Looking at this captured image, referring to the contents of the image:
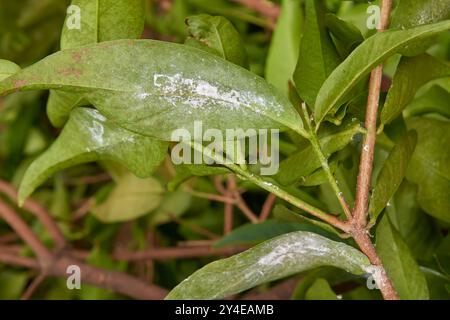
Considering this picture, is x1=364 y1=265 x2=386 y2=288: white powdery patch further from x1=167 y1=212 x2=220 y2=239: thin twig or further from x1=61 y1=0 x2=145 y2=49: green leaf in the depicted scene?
x1=167 y1=212 x2=220 y2=239: thin twig

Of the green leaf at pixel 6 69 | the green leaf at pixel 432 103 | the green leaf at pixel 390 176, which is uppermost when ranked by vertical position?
the green leaf at pixel 432 103

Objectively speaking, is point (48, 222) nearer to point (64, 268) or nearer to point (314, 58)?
point (64, 268)

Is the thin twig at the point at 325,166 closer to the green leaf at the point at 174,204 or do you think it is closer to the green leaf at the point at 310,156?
the green leaf at the point at 310,156

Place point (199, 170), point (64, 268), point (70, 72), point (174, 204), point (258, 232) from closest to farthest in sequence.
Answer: point (70, 72), point (199, 170), point (258, 232), point (64, 268), point (174, 204)

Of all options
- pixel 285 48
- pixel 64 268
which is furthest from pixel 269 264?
pixel 64 268

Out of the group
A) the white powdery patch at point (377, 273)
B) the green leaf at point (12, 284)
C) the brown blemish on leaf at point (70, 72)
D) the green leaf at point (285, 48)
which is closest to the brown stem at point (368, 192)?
the white powdery patch at point (377, 273)

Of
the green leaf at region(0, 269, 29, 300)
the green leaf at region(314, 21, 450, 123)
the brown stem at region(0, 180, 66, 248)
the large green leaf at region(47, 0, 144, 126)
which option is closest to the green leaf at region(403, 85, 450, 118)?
the green leaf at region(314, 21, 450, 123)
